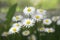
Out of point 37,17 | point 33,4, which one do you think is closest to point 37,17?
point 37,17

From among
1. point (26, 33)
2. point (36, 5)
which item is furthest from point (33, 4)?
point (26, 33)

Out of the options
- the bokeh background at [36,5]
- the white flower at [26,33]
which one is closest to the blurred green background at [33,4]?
the bokeh background at [36,5]

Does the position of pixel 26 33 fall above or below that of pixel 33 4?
below

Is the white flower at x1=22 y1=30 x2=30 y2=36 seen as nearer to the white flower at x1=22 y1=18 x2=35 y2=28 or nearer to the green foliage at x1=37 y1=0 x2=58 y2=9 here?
the white flower at x1=22 y1=18 x2=35 y2=28

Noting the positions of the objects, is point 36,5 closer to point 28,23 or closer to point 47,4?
point 47,4

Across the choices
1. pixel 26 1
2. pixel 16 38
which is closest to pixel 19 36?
pixel 16 38

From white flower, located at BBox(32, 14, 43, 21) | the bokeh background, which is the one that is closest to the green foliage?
the bokeh background

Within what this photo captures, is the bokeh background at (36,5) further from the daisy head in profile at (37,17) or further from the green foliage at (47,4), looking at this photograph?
the daisy head in profile at (37,17)

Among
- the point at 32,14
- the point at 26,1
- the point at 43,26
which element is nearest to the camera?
the point at 32,14

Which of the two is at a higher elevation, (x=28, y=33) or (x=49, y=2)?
(x=49, y=2)

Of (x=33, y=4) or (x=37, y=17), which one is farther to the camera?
(x=33, y=4)

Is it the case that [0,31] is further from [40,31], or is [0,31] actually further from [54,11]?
[54,11]
